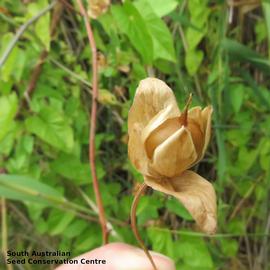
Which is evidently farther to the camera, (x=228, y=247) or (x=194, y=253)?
(x=228, y=247)

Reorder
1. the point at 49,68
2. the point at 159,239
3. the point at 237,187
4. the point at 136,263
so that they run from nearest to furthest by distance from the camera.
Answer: the point at 136,263 < the point at 159,239 < the point at 49,68 < the point at 237,187

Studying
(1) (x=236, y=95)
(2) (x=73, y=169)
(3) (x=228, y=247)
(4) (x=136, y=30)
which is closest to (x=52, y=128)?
(2) (x=73, y=169)

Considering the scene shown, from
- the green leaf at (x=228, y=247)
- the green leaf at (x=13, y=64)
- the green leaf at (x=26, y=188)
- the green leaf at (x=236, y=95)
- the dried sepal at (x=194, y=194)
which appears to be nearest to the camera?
the dried sepal at (x=194, y=194)

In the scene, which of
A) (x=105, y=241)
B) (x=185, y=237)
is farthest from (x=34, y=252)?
(x=105, y=241)

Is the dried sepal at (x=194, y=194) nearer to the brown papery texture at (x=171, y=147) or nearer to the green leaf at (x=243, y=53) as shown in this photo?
the brown papery texture at (x=171, y=147)

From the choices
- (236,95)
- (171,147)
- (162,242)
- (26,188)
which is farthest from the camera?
(236,95)

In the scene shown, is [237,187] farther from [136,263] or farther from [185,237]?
[136,263]

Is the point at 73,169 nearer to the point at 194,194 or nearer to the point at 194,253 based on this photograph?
the point at 194,253

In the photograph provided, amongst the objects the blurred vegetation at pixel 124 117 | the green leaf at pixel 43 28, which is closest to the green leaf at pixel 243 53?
the blurred vegetation at pixel 124 117
